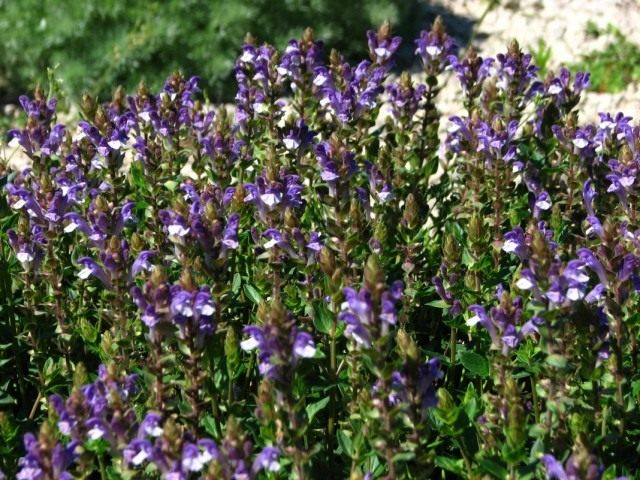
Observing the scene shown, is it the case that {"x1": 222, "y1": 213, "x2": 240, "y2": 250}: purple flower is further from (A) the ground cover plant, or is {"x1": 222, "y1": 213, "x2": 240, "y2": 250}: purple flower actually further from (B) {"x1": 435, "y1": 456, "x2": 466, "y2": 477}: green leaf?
(B) {"x1": 435, "y1": 456, "x2": 466, "y2": 477}: green leaf

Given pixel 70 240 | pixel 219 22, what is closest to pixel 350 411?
pixel 70 240

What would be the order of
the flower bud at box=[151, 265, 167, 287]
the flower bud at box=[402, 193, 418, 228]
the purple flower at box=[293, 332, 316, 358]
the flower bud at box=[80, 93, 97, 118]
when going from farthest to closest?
the flower bud at box=[80, 93, 97, 118] → the flower bud at box=[402, 193, 418, 228] → the flower bud at box=[151, 265, 167, 287] → the purple flower at box=[293, 332, 316, 358]

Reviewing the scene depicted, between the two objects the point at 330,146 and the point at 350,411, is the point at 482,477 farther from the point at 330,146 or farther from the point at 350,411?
the point at 330,146

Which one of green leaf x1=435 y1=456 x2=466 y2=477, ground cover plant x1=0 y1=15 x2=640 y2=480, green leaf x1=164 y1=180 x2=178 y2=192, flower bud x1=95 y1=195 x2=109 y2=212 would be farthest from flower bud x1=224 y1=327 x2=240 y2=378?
green leaf x1=164 y1=180 x2=178 y2=192

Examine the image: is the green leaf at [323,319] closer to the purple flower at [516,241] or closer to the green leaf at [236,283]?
the green leaf at [236,283]

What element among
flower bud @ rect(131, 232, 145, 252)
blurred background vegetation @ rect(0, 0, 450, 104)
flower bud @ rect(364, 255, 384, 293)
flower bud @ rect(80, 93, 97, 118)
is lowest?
blurred background vegetation @ rect(0, 0, 450, 104)

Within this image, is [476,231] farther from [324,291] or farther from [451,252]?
[324,291]

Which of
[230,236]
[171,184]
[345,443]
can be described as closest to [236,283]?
[230,236]
